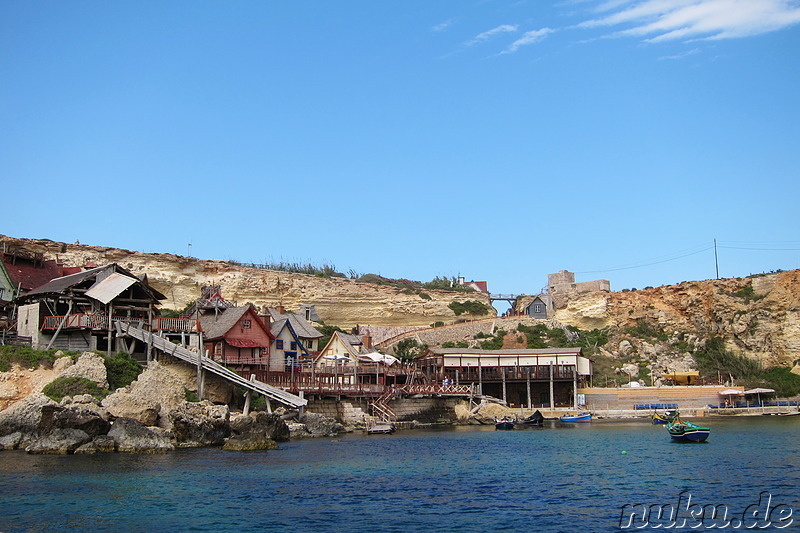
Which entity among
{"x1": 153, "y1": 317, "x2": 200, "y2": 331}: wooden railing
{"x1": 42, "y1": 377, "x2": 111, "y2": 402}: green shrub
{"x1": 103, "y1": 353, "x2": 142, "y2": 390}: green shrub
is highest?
{"x1": 153, "y1": 317, "x2": 200, "y2": 331}: wooden railing

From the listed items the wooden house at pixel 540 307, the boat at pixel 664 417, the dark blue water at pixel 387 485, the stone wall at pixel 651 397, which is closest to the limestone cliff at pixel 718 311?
the wooden house at pixel 540 307

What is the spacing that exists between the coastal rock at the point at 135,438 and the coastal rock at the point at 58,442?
1.42m

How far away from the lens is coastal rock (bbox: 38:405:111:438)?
106ft

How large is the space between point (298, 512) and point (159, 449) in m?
14.7

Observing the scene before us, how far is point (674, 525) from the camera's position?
61.6ft

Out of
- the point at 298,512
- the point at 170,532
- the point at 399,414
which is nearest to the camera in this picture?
the point at 170,532

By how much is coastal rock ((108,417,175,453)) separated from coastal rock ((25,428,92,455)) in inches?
55.9

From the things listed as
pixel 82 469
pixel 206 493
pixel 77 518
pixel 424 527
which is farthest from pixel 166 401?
pixel 424 527

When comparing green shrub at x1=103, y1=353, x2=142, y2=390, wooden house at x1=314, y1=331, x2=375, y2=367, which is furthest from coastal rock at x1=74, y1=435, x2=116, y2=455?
wooden house at x1=314, y1=331, x2=375, y2=367

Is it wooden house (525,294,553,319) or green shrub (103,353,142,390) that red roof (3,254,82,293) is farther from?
wooden house (525,294,553,319)

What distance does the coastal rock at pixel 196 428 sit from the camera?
35.8 meters

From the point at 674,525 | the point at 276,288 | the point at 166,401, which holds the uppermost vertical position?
the point at 276,288

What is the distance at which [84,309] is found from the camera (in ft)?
149

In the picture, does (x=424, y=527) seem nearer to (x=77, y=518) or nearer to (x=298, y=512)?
(x=298, y=512)
